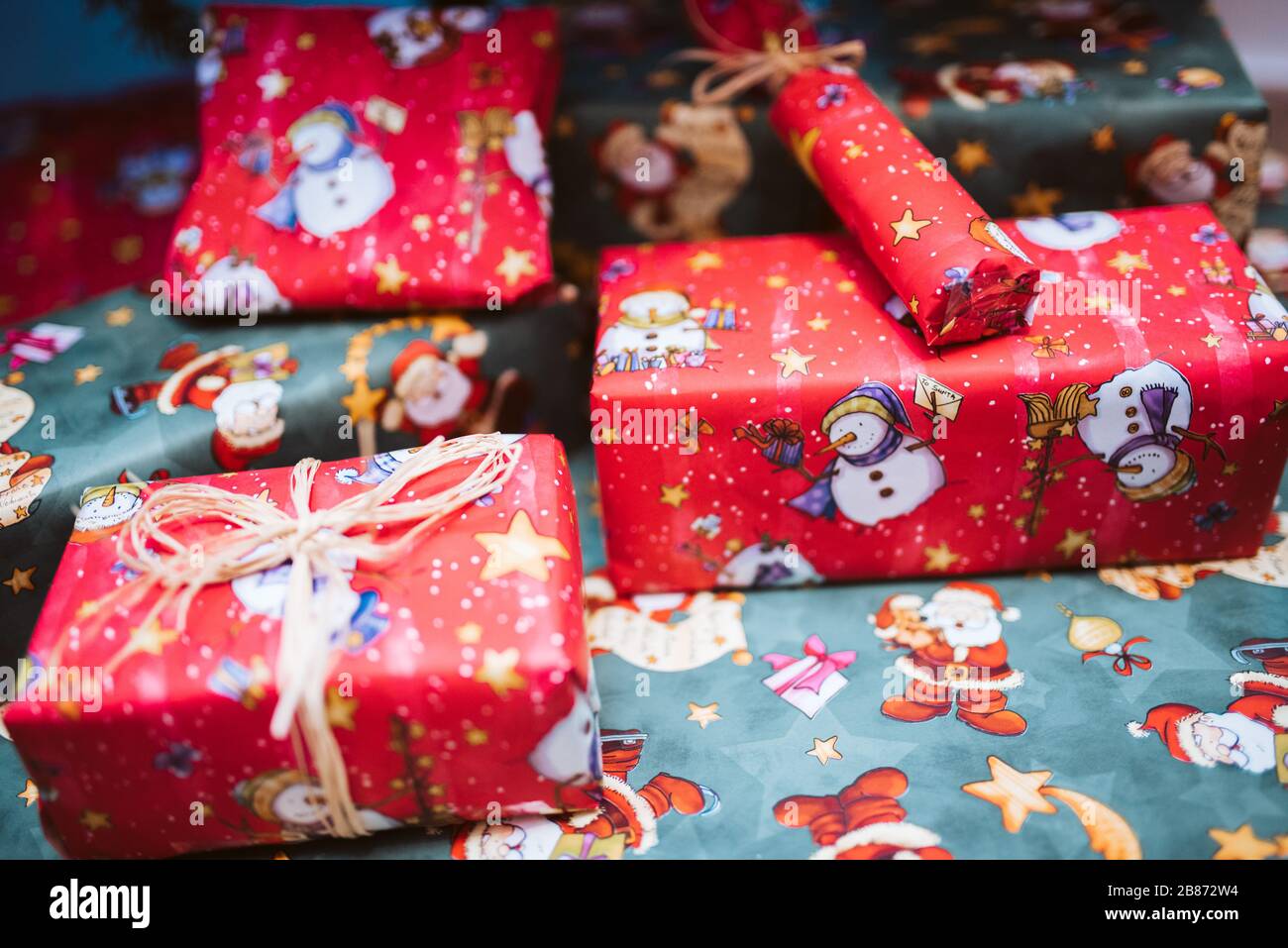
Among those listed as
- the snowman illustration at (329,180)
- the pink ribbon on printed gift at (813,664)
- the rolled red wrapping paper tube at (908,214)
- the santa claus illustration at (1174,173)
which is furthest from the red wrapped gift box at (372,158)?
the santa claus illustration at (1174,173)

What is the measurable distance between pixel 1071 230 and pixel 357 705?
3.38 feet

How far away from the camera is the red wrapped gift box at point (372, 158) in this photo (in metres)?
1.42

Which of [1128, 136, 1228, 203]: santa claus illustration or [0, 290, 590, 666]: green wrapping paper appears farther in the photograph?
[1128, 136, 1228, 203]: santa claus illustration

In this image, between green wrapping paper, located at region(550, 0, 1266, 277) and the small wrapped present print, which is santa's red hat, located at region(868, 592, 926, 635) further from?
green wrapping paper, located at region(550, 0, 1266, 277)

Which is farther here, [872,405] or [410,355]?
[410,355]

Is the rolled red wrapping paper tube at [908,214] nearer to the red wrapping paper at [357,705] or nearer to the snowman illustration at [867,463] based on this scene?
the snowman illustration at [867,463]

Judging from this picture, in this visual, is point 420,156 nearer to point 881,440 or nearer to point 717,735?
point 881,440

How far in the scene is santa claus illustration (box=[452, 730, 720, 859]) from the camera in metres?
1.12

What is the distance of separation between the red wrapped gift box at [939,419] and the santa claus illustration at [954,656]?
0.05 meters

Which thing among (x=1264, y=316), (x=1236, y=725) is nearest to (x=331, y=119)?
(x=1264, y=316)

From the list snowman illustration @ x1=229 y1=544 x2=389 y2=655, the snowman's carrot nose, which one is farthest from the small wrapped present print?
snowman illustration @ x1=229 y1=544 x2=389 y2=655

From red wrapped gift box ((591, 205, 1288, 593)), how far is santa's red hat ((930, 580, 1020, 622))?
3 centimetres

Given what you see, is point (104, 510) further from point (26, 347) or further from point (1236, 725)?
point (1236, 725)

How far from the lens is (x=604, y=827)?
3.73ft
